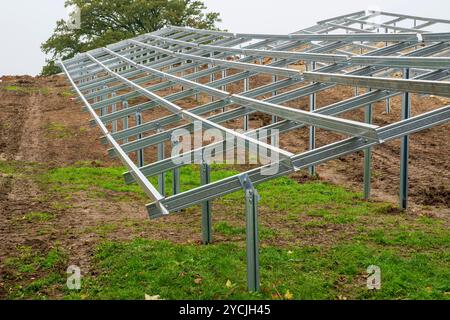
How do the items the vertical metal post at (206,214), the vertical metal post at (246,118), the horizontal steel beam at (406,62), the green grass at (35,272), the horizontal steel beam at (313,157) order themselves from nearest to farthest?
the horizontal steel beam at (313,157)
the green grass at (35,272)
the horizontal steel beam at (406,62)
the vertical metal post at (206,214)
the vertical metal post at (246,118)

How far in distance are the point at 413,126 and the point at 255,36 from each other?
11600 millimetres

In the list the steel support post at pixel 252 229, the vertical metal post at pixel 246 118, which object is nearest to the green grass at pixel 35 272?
the steel support post at pixel 252 229

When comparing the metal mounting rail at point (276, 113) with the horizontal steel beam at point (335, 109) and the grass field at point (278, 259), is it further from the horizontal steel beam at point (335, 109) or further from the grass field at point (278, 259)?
the grass field at point (278, 259)

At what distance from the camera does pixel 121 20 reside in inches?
1549

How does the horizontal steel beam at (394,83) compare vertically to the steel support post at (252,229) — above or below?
above

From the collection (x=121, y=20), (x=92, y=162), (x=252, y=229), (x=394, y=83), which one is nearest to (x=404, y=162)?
(x=394, y=83)

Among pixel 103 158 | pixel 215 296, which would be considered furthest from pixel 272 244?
pixel 103 158

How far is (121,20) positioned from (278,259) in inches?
1356

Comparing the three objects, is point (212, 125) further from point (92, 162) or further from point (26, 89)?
point (26, 89)

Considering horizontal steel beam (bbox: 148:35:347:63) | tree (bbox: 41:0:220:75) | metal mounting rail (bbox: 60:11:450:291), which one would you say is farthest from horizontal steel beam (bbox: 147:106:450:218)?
tree (bbox: 41:0:220:75)

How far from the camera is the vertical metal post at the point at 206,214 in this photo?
26.7 ft

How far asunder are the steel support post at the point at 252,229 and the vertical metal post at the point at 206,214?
2.11 m

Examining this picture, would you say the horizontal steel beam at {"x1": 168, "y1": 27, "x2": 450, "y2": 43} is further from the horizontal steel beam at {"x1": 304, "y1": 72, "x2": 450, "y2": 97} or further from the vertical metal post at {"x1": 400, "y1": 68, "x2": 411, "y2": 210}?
the horizontal steel beam at {"x1": 304, "y1": 72, "x2": 450, "y2": 97}

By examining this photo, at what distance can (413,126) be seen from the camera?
5785mm
